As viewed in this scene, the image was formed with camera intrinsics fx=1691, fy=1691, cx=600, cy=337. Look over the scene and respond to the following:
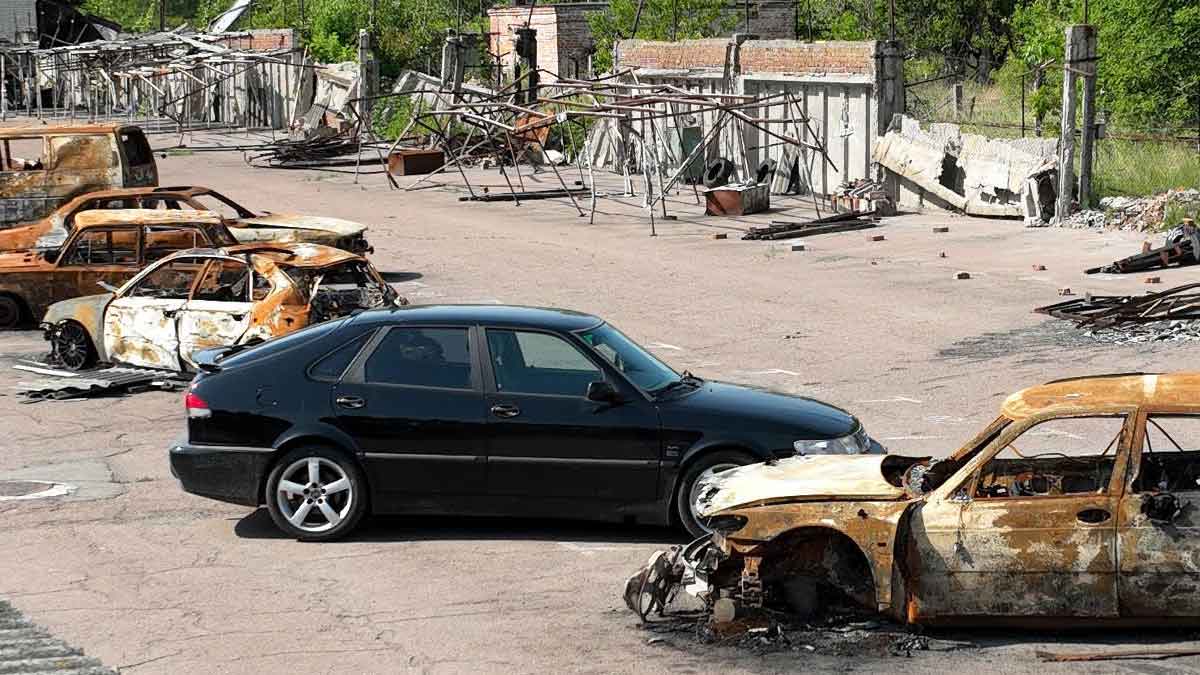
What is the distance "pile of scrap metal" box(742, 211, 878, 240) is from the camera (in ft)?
92.1

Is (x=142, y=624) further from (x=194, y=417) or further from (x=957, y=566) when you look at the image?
(x=957, y=566)

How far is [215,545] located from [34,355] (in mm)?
8679

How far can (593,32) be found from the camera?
55.5 m

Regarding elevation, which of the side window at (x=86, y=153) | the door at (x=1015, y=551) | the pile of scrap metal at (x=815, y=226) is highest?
the side window at (x=86, y=153)

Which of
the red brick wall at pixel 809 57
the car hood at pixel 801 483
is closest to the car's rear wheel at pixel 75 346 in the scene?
the car hood at pixel 801 483

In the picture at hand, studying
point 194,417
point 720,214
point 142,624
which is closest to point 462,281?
point 720,214

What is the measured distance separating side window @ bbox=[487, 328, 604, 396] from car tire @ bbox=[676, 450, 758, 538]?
0.82 m

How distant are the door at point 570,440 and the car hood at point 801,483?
3.34 ft

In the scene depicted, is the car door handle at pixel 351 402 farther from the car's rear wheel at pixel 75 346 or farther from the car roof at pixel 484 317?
the car's rear wheel at pixel 75 346

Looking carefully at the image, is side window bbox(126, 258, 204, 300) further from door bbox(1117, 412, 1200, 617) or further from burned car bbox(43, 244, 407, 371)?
door bbox(1117, 412, 1200, 617)

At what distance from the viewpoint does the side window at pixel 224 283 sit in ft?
53.1

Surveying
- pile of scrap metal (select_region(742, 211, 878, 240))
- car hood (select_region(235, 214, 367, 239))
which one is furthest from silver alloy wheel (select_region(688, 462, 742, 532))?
pile of scrap metal (select_region(742, 211, 878, 240))

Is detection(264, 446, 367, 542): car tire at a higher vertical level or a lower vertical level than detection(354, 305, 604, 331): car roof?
lower

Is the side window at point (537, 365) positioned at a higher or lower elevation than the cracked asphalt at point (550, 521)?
higher
